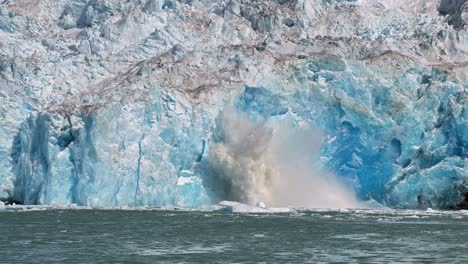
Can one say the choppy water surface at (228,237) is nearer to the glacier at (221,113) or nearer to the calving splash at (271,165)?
the glacier at (221,113)

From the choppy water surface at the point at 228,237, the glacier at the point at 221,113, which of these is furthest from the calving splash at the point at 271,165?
the choppy water surface at the point at 228,237

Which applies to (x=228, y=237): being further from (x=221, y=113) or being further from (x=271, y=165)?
(x=271, y=165)

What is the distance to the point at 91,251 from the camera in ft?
59.9

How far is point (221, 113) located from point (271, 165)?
10.8ft

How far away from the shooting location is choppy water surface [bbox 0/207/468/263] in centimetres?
1722

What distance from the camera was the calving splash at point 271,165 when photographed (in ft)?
110

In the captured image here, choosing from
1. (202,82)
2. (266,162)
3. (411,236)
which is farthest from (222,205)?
(411,236)

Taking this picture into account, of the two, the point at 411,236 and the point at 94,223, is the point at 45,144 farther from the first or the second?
the point at 411,236

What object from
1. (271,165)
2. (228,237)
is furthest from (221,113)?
(228,237)

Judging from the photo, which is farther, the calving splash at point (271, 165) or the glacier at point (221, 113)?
the calving splash at point (271, 165)

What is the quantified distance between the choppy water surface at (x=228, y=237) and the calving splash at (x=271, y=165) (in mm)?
3815

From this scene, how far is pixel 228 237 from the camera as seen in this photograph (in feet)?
69.5

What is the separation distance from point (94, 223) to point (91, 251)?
7233mm

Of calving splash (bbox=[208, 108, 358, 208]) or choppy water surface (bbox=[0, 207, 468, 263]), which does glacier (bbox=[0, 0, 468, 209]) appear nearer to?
calving splash (bbox=[208, 108, 358, 208])
